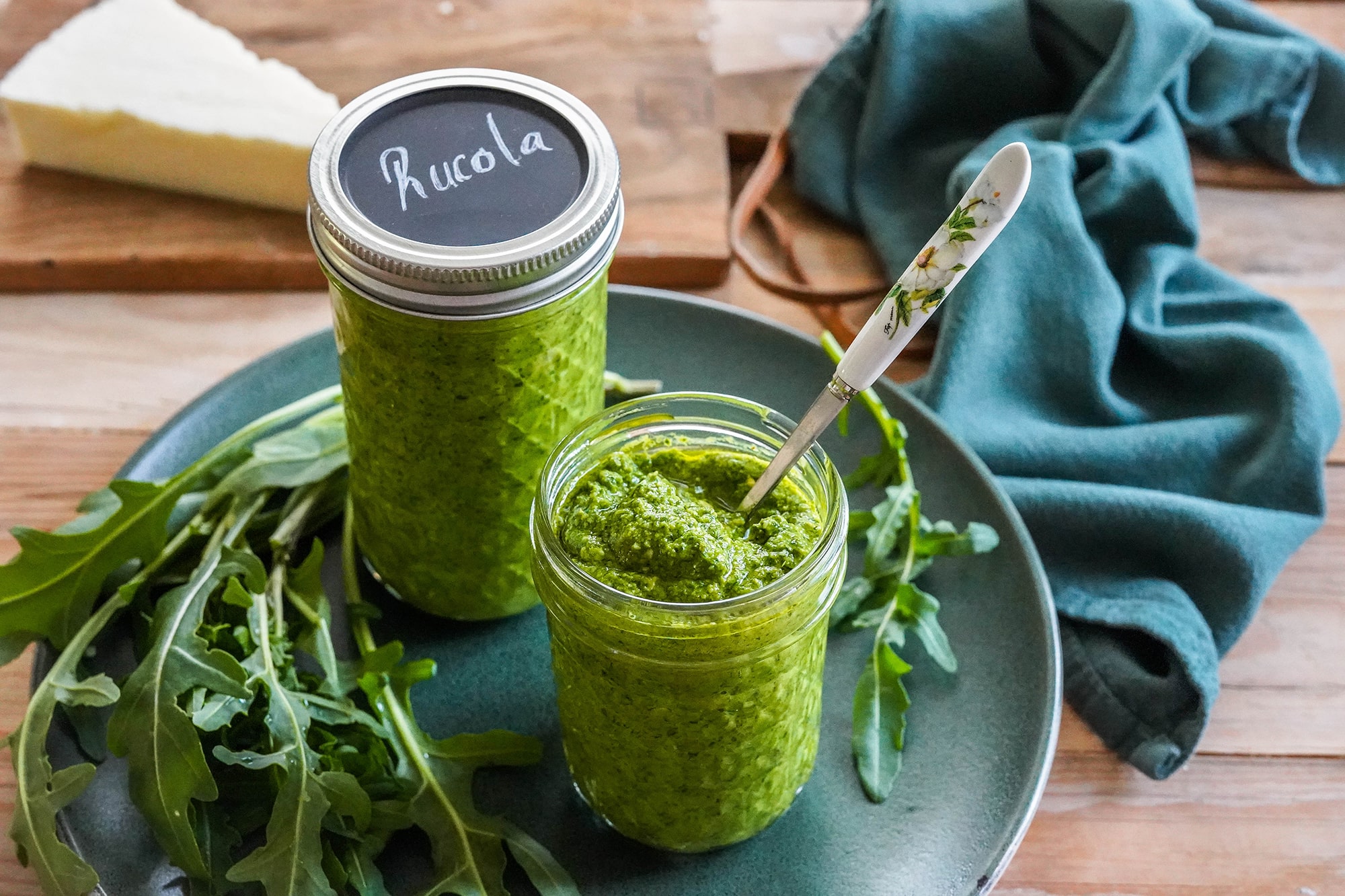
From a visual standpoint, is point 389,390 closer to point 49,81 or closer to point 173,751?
point 173,751

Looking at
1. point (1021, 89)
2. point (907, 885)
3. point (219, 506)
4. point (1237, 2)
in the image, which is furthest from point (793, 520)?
point (1237, 2)

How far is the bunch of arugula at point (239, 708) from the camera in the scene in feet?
3.59

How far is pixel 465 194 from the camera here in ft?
3.63

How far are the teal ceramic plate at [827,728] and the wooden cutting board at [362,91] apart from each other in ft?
1.23

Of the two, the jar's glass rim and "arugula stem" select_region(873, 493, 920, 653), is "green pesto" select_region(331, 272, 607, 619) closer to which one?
the jar's glass rim

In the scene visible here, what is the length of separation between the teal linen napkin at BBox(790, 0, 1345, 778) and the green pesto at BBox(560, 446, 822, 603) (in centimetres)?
52

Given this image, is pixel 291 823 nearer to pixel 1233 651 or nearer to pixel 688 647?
pixel 688 647

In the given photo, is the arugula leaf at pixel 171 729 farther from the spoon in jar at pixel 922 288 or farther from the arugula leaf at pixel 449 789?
the spoon in jar at pixel 922 288

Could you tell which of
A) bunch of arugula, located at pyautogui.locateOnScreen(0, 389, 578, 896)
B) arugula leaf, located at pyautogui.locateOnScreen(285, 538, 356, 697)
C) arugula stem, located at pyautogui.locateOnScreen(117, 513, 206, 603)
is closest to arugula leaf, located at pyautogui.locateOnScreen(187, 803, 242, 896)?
bunch of arugula, located at pyautogui.locateOnScreen(0, 389, 578, 896)

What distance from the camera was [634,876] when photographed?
3.86 feet

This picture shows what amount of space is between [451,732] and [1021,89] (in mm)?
1264

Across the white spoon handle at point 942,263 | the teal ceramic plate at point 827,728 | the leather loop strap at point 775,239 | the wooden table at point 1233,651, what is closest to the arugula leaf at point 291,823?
the teal ceramic plate at point 827,728

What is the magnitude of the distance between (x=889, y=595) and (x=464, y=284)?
586mm

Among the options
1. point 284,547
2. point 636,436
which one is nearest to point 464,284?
point 636,436
